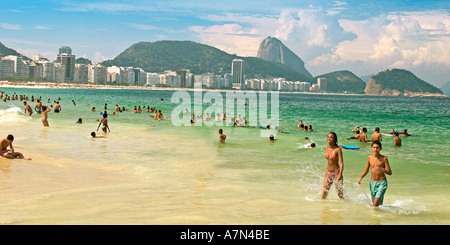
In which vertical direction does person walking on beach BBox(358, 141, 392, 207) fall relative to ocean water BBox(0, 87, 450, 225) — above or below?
above

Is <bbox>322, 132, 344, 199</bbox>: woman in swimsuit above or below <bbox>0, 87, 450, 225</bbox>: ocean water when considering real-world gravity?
above

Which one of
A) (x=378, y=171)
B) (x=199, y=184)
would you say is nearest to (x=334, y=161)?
(x=378, y=171)

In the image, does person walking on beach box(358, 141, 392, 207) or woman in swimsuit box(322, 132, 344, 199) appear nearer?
person walking on beach box(358, 141, 392, 207)

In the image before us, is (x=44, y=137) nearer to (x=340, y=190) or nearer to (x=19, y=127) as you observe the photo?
(x=19, y=127)

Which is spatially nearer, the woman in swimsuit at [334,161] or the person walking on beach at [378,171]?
the person walking on beach at [378,171]

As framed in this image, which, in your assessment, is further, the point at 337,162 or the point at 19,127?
the point at 19,127

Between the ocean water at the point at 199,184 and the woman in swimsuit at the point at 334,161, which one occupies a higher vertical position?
the woman in swimsuit at the point at 334,161

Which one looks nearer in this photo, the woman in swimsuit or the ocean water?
the ocean water

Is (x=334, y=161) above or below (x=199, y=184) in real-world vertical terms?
above

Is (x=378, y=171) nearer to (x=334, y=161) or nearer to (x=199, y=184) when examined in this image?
(x=334, y=161)

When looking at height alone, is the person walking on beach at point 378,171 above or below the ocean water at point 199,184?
above
